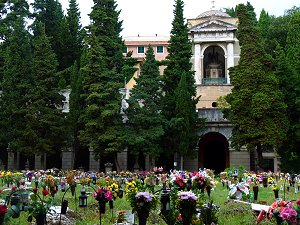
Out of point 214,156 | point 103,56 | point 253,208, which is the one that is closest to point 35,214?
point 253,208

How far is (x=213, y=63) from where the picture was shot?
51688 mm

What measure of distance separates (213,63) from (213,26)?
587 cm

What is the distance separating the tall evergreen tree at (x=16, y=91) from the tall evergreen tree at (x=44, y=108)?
62 cm

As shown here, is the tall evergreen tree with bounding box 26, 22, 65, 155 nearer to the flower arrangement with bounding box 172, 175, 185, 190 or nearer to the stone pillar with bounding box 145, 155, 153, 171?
the stone pillar with bounding box 145, 155, 153, 171

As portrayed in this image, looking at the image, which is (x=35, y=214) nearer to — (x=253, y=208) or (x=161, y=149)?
(x=253, y=208)

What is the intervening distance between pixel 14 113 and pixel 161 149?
35.1ft

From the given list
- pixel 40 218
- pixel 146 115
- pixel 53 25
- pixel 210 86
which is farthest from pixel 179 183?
pixel 53 25

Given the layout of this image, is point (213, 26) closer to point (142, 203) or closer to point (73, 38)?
point (73, 38)

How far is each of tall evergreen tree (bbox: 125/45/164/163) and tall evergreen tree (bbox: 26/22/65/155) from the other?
5025 mm

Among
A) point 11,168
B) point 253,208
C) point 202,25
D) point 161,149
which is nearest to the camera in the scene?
point 253,208

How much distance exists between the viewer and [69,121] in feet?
103

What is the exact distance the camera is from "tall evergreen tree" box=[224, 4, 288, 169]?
94.1ft

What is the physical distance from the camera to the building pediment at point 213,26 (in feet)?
154

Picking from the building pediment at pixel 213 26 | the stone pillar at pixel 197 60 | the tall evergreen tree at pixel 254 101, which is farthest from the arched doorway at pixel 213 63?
the tall evergreen tree at pixel 254 101
